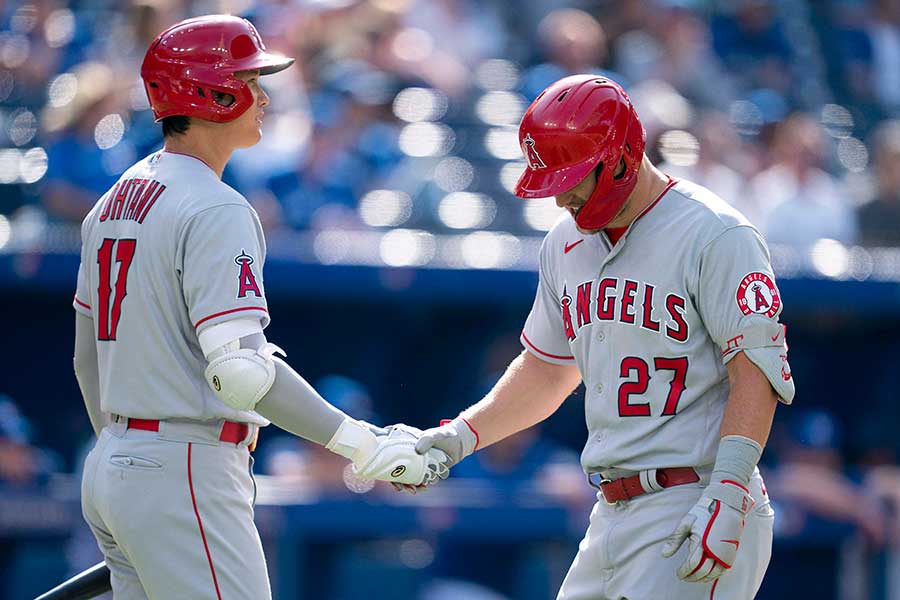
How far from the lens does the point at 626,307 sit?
3.70 meters

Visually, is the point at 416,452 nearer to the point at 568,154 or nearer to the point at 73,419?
the point at 568,154

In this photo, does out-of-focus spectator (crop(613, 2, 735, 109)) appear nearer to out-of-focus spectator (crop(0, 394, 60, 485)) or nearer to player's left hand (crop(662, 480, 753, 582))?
out-of-focus spectator (crop(0, 394, 60, 485))

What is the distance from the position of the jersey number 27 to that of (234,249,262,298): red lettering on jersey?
29 cm

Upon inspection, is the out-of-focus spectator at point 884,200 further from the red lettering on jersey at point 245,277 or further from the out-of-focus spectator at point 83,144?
the red lettering on jersey at point 245,277

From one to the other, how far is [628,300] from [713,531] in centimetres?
64

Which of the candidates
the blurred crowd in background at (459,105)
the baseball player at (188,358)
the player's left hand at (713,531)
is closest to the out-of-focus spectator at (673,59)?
the blurred crowd in background at (459,105)

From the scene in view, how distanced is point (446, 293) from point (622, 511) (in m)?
3.42

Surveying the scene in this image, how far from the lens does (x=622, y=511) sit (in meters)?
3.72

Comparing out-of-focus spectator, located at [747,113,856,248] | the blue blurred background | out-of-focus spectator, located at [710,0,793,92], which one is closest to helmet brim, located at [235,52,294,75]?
the blue blurred background

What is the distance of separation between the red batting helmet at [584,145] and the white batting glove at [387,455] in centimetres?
75

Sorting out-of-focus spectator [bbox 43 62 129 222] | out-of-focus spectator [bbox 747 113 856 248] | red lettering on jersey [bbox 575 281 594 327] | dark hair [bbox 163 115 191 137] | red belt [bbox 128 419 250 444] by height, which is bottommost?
out-of-focus spectator [bbox 747 113 856 248]

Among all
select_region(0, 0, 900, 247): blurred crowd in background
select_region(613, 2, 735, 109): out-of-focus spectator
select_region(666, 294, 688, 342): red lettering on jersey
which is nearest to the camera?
select_region(666, 294, 688, 342): red lettering on jersey

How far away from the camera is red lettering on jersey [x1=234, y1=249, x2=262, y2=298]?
3.55 m

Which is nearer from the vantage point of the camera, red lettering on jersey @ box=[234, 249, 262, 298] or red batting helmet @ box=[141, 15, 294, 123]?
red lettering on jersey @ box=[234, 249, 262, 298]
